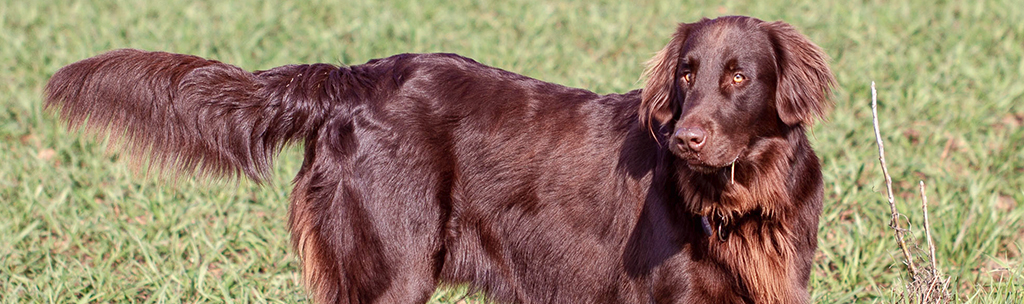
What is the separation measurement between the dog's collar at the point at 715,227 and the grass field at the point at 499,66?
1.56ft

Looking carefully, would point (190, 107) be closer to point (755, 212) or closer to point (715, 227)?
point (715, 227)

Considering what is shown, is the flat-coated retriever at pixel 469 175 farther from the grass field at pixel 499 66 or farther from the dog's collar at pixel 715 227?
the grass field at pixel 499 66

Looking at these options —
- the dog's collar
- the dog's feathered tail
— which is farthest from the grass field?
the dog's collar

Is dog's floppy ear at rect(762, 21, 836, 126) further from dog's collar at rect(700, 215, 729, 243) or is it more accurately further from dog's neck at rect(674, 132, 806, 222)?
dog's collar at rect(700, 215, 729, 243)

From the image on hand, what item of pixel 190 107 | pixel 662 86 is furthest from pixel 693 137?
pixel 190 107

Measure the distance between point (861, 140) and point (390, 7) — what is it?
20.2ft

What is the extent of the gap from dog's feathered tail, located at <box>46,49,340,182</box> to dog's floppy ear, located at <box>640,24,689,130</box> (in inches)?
48.3

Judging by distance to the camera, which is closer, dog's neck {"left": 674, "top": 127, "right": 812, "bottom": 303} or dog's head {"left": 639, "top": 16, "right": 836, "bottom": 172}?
dog's head {"left": 639, "top": 16, "right": 836, "bottom": 172}

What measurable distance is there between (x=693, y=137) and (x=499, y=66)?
557cm

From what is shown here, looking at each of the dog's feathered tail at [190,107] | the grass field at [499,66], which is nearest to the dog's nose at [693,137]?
the grass field at [499,66]

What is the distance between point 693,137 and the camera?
2.80 metres

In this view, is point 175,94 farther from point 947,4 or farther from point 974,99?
point 947,4

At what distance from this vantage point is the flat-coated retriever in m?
3.24

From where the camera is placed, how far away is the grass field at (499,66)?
4.69 meters
